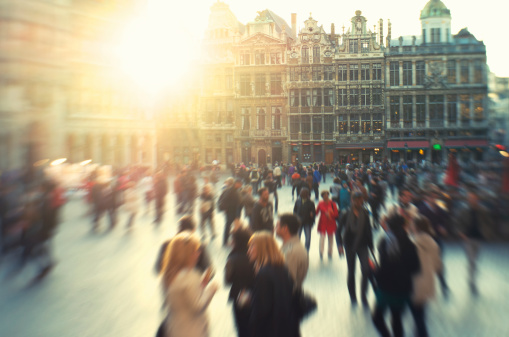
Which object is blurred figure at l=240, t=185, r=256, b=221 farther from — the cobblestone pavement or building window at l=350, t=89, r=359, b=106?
building window at l=350, t=89, r=359, b=106

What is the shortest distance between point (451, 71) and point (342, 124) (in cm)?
1350

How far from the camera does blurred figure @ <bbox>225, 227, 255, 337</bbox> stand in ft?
13.8

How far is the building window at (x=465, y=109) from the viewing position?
47719 millimetres

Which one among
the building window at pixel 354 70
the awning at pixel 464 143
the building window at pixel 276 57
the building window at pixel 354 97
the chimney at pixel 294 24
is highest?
the chimney at pixel 294 24

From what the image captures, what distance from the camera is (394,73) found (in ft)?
158

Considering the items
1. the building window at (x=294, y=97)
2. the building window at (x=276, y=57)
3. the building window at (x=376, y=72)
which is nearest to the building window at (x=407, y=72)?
the building window at (x=376, y=72)

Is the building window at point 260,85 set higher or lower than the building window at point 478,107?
higher

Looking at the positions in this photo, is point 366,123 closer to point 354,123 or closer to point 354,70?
point 354,123

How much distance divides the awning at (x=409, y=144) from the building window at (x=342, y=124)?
4913 mm

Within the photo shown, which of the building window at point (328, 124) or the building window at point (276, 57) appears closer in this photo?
the building window at point (328, 124)

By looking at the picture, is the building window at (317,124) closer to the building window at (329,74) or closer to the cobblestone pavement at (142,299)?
the building window at (329,74)

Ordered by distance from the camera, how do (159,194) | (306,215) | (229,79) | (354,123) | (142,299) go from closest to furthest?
(142,299) < (306,215) < (159,194) < (354,123) < (229,79)

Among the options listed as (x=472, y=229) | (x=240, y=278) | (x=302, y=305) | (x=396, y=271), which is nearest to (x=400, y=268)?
(x=396, y=271)

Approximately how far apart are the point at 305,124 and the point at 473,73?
63.8 ft
